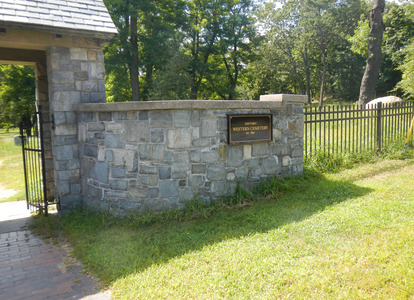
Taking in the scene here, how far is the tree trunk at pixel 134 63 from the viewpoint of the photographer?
64.7 ft

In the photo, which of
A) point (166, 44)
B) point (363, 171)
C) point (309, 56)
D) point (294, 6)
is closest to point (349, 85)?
point (309, 56)

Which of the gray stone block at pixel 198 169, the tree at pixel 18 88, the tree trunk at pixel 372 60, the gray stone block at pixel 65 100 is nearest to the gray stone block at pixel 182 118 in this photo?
the gray stone block at pixel 198 169

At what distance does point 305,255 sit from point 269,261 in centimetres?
45

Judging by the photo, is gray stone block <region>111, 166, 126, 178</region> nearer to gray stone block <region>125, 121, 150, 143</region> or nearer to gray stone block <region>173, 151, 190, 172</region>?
gray stone block <region>125, 121, 150, 143</region>

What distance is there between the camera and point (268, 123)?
225 inches

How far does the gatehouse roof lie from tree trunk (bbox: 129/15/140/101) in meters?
13.8

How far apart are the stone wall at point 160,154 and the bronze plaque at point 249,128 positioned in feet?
0.35

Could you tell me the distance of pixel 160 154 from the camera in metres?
4.86

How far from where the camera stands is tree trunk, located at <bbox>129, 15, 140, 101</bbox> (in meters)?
19.7

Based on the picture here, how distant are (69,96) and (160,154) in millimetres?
2150

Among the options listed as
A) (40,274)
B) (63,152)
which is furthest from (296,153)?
(40,274)

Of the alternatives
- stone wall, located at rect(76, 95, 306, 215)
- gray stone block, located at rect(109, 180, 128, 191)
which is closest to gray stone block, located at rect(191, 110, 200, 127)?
stone wall, located at rect(76, 95, 306, 215)

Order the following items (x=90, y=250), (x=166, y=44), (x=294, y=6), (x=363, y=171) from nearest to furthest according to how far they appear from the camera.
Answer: (x=90, y=250), (x=363, y=171), (x=166, y=44), (x=294, y=6)

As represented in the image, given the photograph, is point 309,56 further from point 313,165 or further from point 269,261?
point 269,261
